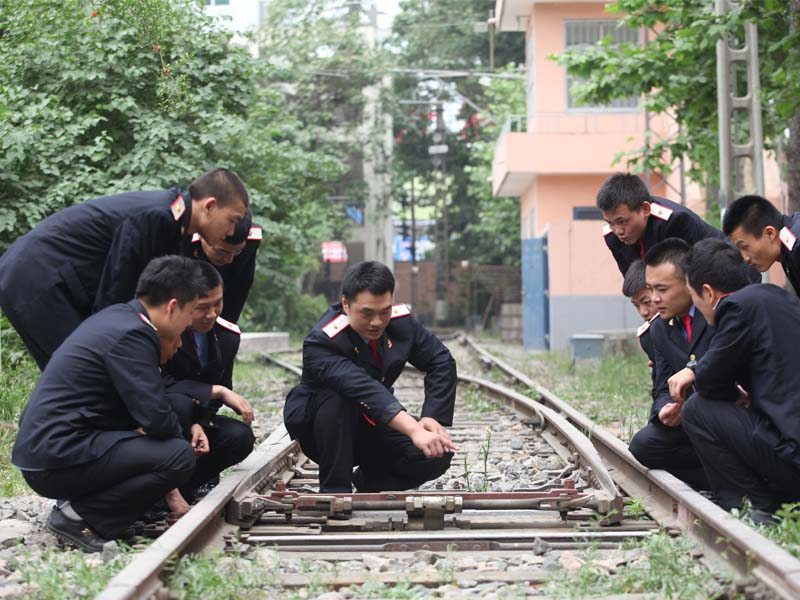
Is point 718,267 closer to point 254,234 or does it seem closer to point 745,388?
point 745,388

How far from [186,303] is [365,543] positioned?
4.04 ft

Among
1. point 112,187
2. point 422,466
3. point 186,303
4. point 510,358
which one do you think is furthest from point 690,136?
point 186,303

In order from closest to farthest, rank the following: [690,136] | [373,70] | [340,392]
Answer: [340,392], [690,136], [373,70]

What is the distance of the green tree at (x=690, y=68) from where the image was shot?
11.4 meters

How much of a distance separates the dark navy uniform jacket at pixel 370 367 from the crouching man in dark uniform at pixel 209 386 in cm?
28

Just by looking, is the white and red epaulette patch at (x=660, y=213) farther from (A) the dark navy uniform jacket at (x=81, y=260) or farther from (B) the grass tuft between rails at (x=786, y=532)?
(A) the dark navy uniform jacket at (x=81, y=260)

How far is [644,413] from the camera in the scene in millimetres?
9344

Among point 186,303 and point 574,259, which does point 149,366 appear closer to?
point 186,303

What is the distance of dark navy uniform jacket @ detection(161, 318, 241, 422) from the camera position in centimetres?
540

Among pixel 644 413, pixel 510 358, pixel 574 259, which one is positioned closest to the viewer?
pixel 644 413

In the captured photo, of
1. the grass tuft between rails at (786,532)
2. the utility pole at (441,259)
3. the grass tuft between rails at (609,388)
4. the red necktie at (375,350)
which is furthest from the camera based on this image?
the utility pole at (441,259)

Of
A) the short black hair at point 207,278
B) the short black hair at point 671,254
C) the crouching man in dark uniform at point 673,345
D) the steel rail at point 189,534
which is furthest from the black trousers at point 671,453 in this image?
the short black hair at point 207,278

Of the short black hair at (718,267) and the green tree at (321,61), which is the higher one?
the green tree at (321,61)

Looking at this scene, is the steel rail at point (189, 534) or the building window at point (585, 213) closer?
the steel rail at point (189, 534)
